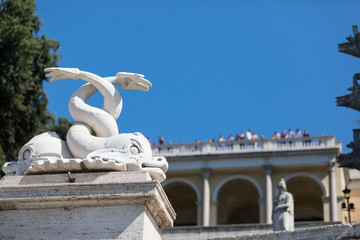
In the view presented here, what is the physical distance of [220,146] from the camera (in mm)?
42938

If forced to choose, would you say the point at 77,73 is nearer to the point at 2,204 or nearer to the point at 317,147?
the point at 2,204

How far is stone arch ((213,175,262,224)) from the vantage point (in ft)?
145

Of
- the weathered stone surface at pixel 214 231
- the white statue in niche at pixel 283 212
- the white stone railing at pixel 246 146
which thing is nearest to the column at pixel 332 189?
the white stone railing at pixel 246 146

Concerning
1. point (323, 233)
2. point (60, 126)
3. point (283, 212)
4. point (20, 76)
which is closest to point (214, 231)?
point (60, 126)

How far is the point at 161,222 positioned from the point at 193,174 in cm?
3697

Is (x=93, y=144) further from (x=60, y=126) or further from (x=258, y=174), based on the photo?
(x=258, y=174)

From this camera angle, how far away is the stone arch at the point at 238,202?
4412cm

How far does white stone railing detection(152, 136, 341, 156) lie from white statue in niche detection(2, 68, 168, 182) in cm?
3528

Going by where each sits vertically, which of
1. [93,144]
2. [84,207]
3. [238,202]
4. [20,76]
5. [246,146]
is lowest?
[84,207]

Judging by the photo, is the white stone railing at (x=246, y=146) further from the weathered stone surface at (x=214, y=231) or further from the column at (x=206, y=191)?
the weathered stone surface at (x=214, y=231)

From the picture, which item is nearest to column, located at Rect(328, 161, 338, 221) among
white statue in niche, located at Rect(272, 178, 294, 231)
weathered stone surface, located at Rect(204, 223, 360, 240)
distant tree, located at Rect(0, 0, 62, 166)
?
white statue in niche, located at Rect(272, 178, 294, 231)

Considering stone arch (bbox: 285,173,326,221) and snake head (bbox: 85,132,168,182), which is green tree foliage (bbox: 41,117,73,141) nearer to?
snake head (bbox: 85,132,168,182)

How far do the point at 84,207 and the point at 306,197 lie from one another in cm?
3995

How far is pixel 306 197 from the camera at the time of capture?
44.8 m
